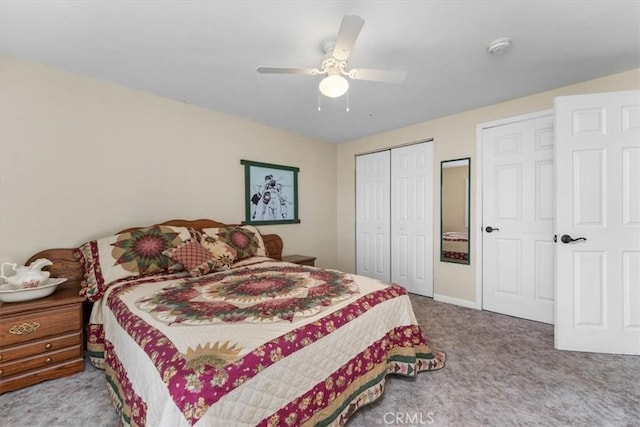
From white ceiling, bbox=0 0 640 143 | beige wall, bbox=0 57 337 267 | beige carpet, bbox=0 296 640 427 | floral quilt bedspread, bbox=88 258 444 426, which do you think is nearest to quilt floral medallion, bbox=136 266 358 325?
floral quilt bedspread, bbox=88 258 444 426

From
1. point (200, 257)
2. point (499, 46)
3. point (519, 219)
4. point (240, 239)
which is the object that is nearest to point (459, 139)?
point (519, 219)

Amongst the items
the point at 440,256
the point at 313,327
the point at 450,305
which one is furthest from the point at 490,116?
the point at 313,327

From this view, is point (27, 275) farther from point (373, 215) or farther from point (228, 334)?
point (373, 215)

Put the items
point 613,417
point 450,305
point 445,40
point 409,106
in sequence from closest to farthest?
point 613,417 < point 445,40 < point 409,106 < point 450,305

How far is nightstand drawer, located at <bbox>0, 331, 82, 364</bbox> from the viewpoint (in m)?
1.73

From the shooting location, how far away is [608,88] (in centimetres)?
244

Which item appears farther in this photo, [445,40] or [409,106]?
[409,106]

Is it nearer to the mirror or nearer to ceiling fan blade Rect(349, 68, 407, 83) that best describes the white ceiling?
ceiling fan blade Rect(349, 68, 407, 83)

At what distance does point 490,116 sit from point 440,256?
1750 millimetres

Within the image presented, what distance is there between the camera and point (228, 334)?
122 centimetres

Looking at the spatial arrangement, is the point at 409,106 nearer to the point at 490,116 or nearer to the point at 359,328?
the point at 490,116

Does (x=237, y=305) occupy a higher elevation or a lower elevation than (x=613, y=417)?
higher

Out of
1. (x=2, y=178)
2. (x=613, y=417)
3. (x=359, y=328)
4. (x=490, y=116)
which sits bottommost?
(x=613, y=417)

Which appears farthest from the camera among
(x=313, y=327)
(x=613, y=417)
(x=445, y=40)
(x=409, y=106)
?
(x=409, y=106)
